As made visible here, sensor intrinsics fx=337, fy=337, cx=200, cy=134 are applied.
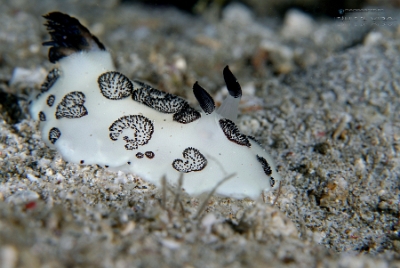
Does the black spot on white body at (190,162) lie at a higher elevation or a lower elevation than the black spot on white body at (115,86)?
lower

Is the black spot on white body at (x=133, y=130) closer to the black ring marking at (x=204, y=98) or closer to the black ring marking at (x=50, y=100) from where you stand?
the black ring marking at (x=204, y=98)

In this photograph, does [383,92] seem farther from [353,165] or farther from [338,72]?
[353,165]

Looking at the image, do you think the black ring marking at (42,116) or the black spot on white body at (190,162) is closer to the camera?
the black spot on white body at (190,162)

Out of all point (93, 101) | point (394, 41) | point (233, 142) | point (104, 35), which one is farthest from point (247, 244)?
point (104, 35)

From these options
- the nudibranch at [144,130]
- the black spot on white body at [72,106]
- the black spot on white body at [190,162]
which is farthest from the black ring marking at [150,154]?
the black spot on white body at [72,106]

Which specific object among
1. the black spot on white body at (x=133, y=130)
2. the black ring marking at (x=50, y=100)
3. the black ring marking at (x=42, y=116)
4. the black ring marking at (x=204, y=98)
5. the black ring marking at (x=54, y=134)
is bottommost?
the black ring marking at (x=54, y=134)

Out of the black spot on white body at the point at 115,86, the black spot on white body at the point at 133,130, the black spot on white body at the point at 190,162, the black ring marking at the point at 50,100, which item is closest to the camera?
the black spot on white body at the point at 190,162

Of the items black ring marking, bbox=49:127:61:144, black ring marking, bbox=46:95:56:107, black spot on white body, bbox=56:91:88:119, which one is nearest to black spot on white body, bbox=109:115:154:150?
black spot on white body, bbox=56:91:88:119

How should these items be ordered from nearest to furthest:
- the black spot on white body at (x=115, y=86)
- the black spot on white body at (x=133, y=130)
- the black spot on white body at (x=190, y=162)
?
1. the black spot on white body at (x=190, y=162)
2. the black spot on white body at (x=133, y=130)
3. the black spot on white body at (x=115, y=86)
